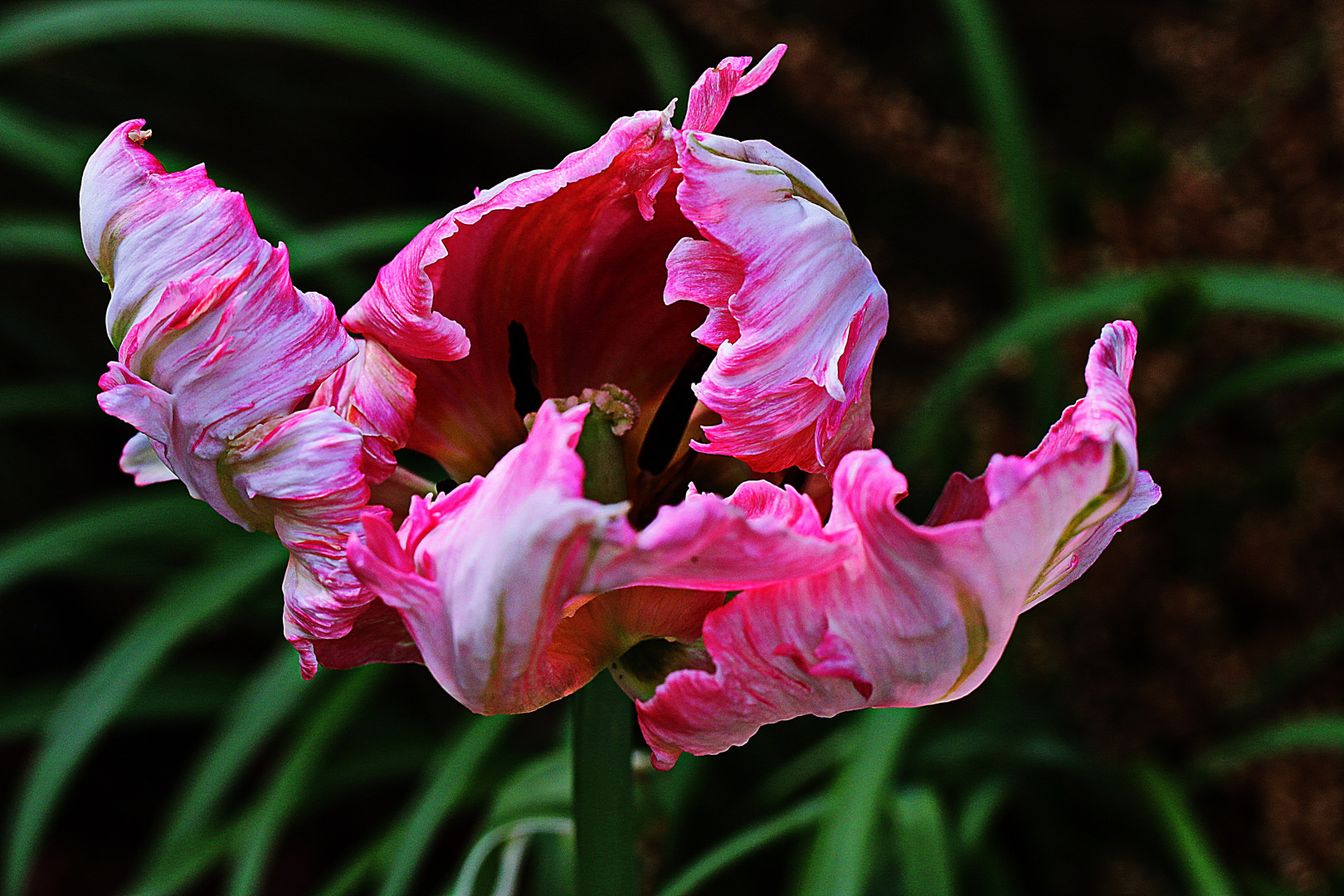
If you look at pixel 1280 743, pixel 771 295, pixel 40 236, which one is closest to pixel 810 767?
pixel 1280 743

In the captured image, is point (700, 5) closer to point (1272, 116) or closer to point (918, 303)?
point (918, 303)

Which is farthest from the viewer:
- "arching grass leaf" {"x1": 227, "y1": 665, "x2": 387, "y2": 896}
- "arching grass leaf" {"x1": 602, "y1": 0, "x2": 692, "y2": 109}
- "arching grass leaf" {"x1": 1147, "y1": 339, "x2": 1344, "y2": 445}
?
"arching grass leaf" {"x1": 602, "y1": 0, "x2": 692, "y2": 109}

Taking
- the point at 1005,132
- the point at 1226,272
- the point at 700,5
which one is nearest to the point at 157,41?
the point at 700,5

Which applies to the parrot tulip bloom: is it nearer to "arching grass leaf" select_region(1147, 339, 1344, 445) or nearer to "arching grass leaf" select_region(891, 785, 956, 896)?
"arching grass leaf" select_region(891, 785, 956, 896)

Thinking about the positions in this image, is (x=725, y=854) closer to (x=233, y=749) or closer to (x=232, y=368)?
(x=232, y=368)

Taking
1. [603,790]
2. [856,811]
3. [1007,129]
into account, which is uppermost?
[1007,129]

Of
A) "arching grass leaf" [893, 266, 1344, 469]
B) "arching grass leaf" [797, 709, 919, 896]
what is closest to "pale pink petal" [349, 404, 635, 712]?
"arching grass leaf" [797, 709, 919, 896]
